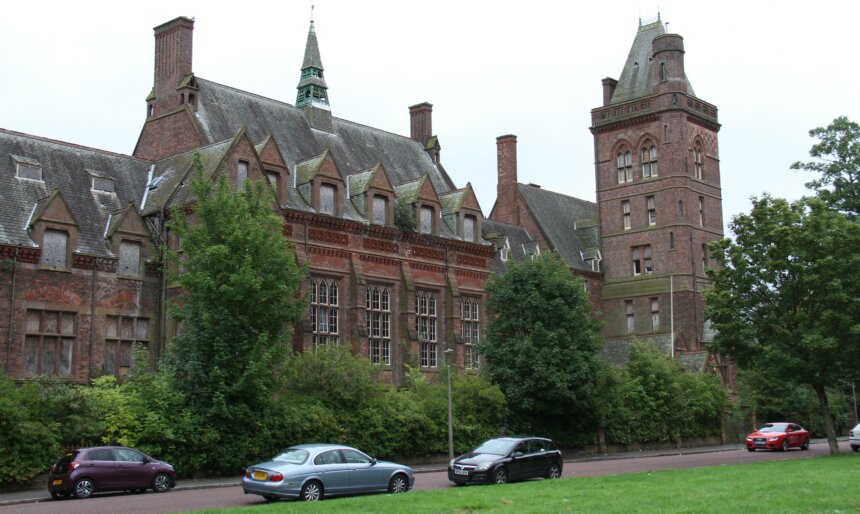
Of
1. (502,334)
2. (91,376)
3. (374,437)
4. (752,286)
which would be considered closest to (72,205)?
(91,376)

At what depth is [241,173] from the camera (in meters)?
42.2

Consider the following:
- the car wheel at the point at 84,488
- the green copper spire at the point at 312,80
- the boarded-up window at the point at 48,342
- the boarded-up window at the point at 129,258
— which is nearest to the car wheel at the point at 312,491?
the car wheel at the point at 84,488

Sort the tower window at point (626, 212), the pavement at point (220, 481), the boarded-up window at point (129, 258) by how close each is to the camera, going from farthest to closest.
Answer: the tower window at point (626, 212)
the boarded-up window at point (129, 258)
the pavement at point (220, 481)

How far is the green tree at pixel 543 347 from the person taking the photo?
43906 mm

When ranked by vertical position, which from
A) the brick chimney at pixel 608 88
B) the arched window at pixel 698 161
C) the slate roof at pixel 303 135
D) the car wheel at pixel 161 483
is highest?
the brick chimney at pixel 608 88

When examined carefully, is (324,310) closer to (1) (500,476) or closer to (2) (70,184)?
(2) (70,184)

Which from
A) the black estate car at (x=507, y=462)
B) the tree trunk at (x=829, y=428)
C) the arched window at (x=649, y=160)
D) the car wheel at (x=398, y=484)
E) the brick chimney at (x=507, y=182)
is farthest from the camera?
the brick chimney at (x=507, y=182)

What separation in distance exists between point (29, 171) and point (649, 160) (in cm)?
4136

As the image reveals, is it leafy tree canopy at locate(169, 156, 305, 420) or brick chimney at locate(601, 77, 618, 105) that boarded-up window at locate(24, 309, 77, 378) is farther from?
brick chimney at locate(601, 77, 618, 105)

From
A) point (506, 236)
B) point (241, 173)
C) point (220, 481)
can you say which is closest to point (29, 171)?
point (241, 173)

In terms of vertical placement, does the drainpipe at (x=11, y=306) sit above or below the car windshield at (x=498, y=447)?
above

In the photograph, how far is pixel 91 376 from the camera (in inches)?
1486

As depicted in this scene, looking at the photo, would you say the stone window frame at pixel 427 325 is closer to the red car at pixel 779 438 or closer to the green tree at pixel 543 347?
the green tree at pixel 543 347

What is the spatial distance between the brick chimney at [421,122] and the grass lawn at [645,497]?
37.8 m
